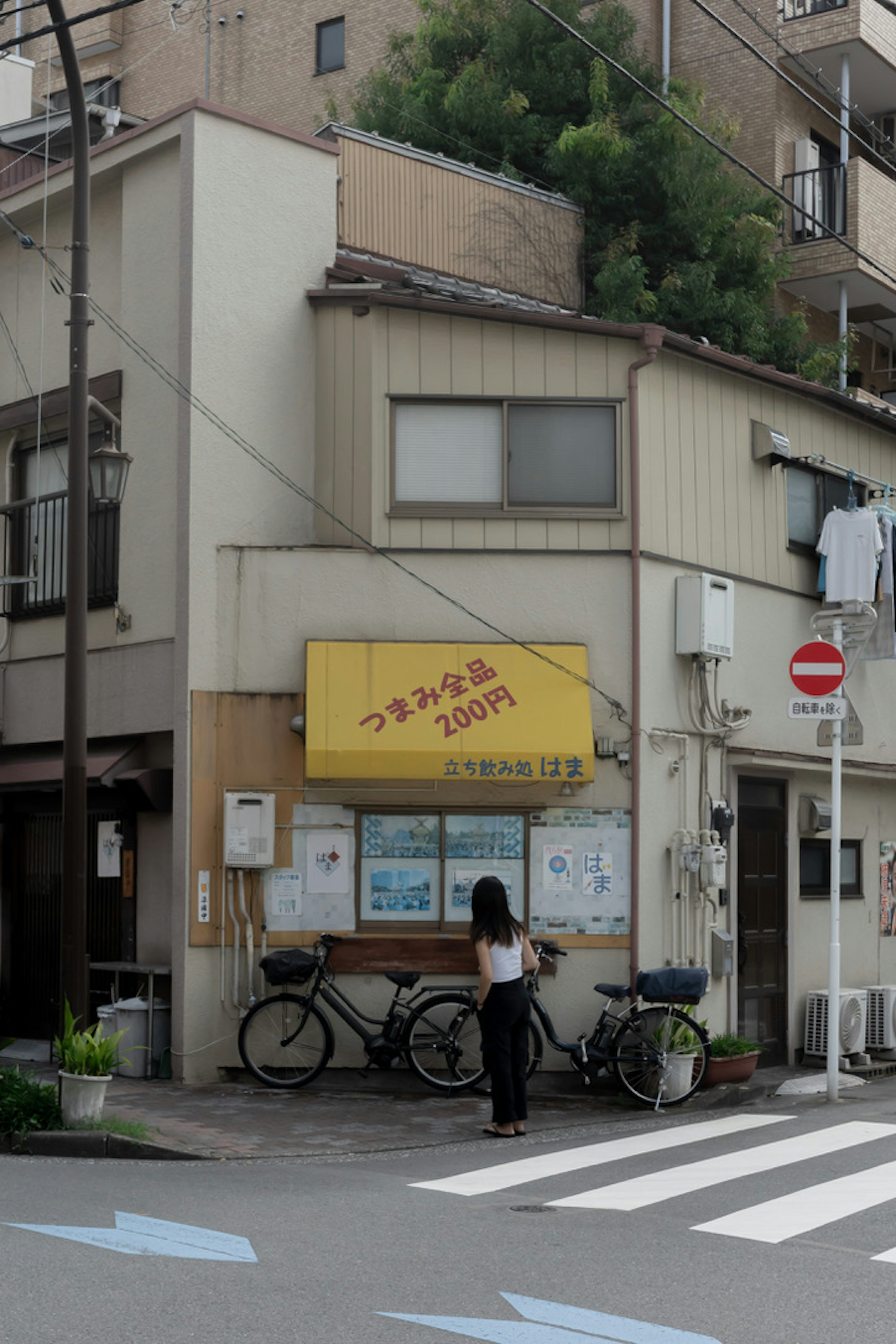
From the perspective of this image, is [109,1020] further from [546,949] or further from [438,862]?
[546,949]

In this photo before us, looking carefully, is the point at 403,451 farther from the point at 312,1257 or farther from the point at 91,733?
the point at 312,1257

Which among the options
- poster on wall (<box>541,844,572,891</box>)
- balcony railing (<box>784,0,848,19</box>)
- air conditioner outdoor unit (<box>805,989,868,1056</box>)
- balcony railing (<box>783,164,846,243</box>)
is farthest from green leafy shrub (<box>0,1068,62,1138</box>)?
balcony railing (<box>784,0,848,19</box>)

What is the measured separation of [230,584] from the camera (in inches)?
537

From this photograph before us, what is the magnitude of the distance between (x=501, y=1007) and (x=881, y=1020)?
262 inches

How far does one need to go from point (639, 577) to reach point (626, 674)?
2.92 feet

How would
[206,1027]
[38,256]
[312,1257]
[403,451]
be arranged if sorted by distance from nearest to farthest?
[312,1257], [206,1027], [403,451], [38,256]

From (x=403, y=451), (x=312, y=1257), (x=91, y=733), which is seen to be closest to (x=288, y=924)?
(x=91, y=733)

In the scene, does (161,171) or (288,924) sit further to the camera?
(161,171)

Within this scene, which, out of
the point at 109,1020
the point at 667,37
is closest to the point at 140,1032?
the point at 109,1020

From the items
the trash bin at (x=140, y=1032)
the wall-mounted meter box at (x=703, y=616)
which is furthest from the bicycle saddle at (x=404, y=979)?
the wall-mounted meter box at (x=703, y=616)

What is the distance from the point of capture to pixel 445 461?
1398cm

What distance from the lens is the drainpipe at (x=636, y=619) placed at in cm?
1348

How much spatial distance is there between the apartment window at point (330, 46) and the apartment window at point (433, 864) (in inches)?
779

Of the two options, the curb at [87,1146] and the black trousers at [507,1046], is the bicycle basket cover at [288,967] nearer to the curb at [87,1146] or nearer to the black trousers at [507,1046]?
the black trousers at [507,1046]
